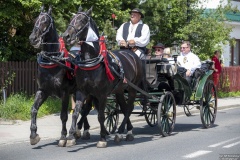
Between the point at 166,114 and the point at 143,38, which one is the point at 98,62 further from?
the point at 166,114

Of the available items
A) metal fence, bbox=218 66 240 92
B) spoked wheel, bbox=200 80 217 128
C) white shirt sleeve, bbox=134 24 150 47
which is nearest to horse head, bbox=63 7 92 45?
white shirt sleeve, bbox=134 24 150 47

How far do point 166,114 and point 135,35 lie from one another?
186 centimetres

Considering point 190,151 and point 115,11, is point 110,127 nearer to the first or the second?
point 190,151

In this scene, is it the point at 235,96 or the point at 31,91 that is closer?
the point at 31,91

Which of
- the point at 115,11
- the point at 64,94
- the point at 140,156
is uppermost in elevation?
the point at 115,11

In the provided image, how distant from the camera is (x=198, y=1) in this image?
24.7 meters

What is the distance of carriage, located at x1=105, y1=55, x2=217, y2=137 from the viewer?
13055mm

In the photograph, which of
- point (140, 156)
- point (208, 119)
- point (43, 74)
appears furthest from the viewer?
point (208, 119)

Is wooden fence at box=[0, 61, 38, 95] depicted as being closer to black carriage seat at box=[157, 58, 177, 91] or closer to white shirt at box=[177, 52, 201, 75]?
white shirt at box=[177, 52, 201, 75]

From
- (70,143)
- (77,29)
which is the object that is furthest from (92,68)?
(70,143)

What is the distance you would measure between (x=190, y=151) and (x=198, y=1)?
1468 cm

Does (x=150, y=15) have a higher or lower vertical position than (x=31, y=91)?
higher

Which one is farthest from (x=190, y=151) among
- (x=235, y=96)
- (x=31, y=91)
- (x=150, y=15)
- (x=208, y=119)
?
(x=235, y=96)

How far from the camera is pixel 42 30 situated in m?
11.1
